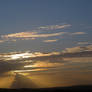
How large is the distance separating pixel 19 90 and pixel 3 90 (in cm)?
463

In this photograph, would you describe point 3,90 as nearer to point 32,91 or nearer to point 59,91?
point 32,91

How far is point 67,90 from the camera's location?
197ft

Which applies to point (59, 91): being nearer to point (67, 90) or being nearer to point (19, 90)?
point (67, 90)

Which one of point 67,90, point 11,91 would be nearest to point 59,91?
point 67,90

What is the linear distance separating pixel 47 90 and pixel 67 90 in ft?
18.6

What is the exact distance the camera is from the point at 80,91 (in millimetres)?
57406

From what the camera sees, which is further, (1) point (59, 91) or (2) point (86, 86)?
(2) point (86, 86)

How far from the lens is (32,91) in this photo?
5984 centimetres

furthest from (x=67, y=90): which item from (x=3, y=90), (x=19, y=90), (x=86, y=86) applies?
(x=3, y=90)

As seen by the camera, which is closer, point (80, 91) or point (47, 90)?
point (80, 91)

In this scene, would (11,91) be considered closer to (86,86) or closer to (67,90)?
(67,90)

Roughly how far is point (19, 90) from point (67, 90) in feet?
41.5

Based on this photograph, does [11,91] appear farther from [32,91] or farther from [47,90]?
Answer: [47,90]

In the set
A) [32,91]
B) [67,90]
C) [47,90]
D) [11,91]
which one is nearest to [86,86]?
[67,90]
